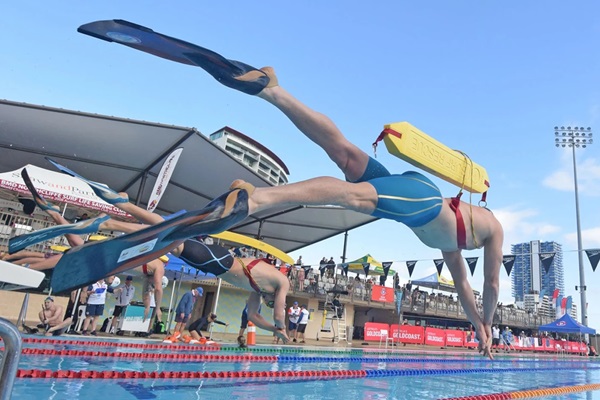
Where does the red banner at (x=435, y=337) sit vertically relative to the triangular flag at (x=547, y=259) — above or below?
below

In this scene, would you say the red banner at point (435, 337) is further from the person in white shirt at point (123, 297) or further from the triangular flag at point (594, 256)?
the person in white shirt at point (123, 297)

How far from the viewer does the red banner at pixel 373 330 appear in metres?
19.3

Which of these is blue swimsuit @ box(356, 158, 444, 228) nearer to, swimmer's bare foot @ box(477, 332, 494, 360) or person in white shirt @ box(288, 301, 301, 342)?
swimmer's bare foot @ box(477, 332, 494, 360)

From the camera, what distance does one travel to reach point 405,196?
238 centimetres

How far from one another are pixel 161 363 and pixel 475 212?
581 centimetres

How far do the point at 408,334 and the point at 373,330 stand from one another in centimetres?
225

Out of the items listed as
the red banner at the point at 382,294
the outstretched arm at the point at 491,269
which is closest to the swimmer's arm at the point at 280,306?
the outstretched arm at the point at 491,269

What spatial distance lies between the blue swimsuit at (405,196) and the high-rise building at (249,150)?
68103 mm

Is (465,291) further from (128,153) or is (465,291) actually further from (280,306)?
(128,153)

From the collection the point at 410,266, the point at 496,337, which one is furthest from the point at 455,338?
the point at 410,266

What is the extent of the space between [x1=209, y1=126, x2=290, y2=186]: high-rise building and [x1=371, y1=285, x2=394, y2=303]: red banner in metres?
49.4

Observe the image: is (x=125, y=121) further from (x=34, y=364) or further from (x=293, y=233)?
(x=293, y=233)

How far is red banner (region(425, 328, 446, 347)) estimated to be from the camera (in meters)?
21.7

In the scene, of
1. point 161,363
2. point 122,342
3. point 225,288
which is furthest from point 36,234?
point 225,288
